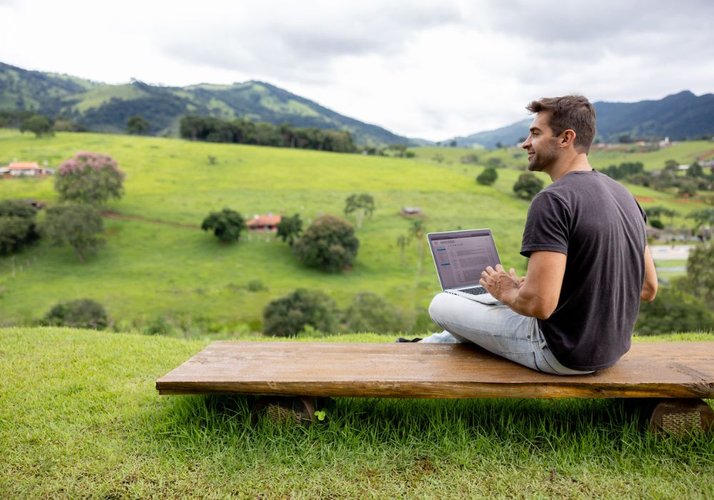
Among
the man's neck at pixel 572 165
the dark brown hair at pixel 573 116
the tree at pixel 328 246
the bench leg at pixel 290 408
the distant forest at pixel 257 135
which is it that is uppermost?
the distant forest at pixel 257 135

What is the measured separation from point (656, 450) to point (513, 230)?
66.0 meters

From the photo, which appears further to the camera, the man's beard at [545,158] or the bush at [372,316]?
the bush at [372,316]

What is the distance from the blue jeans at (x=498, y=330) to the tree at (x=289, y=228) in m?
60.6

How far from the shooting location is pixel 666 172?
105875 millimetres

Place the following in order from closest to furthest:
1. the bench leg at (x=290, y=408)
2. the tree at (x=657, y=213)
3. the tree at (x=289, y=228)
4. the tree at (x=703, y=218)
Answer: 1. the bench leg at (x=290, y=408)
2. the tree at (x=289, y=228)
3. the tree at (x=703, y=218)
4. the tree at (x=657, y=213)

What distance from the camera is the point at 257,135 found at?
114 metres

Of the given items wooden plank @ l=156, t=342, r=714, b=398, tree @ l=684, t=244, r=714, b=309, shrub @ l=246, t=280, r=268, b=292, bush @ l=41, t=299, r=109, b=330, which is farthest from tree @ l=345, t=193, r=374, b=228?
wooden plank @ l=156, t=342, r=714, b=398

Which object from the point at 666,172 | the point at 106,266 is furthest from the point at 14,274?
the point at 666,172

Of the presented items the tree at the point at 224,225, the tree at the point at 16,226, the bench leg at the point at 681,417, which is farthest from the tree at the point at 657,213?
the bench leg at the point at 681,417

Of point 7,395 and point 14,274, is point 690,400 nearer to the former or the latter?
point 7,395

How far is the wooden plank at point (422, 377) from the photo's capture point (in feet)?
11.9

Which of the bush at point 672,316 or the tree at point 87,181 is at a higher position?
the tree at point 87,181

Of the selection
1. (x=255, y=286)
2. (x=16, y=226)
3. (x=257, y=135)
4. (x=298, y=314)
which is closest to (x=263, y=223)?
(x=255, y=286)

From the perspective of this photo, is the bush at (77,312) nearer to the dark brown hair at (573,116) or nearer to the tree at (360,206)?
the tree at (360,206)
